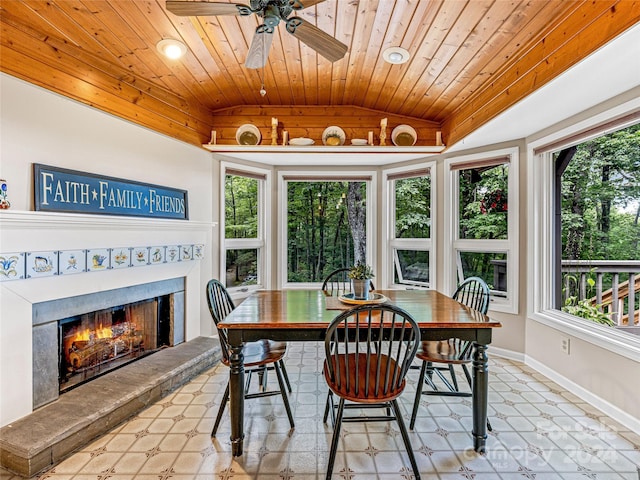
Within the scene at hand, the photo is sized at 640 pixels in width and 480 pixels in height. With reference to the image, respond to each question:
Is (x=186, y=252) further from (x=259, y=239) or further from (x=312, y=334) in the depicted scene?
(x=312, y=334)

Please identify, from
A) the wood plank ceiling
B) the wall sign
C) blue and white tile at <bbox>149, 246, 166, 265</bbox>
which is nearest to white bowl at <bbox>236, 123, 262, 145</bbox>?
the wood plank ceiling

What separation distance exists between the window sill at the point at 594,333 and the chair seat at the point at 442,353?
3.33 feet

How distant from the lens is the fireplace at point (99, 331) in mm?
2137

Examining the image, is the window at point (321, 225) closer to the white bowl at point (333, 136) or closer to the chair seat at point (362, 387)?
the white bowl at point (333, 136)

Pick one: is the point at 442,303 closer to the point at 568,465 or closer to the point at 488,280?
the point at 568,465

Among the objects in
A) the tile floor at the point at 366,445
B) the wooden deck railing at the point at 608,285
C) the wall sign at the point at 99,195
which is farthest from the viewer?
the wooden deck railing at the point at 608,285

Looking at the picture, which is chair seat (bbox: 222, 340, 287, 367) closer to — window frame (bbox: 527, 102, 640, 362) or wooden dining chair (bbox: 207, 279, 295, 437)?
wooden dining chair (bbox: 207, 279, 295, 437)

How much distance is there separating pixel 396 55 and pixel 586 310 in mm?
2626

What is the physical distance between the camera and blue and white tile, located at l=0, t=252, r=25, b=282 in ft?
6.25

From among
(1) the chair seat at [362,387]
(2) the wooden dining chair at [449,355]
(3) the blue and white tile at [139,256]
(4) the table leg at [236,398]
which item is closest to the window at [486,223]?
(2) the wooden dining chair at [449,355]

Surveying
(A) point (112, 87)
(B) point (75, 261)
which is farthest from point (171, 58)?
(B) point (75, 261)

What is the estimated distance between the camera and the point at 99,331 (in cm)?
261

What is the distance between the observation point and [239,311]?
7.10 ft

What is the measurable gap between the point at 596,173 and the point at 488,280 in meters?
1.38
